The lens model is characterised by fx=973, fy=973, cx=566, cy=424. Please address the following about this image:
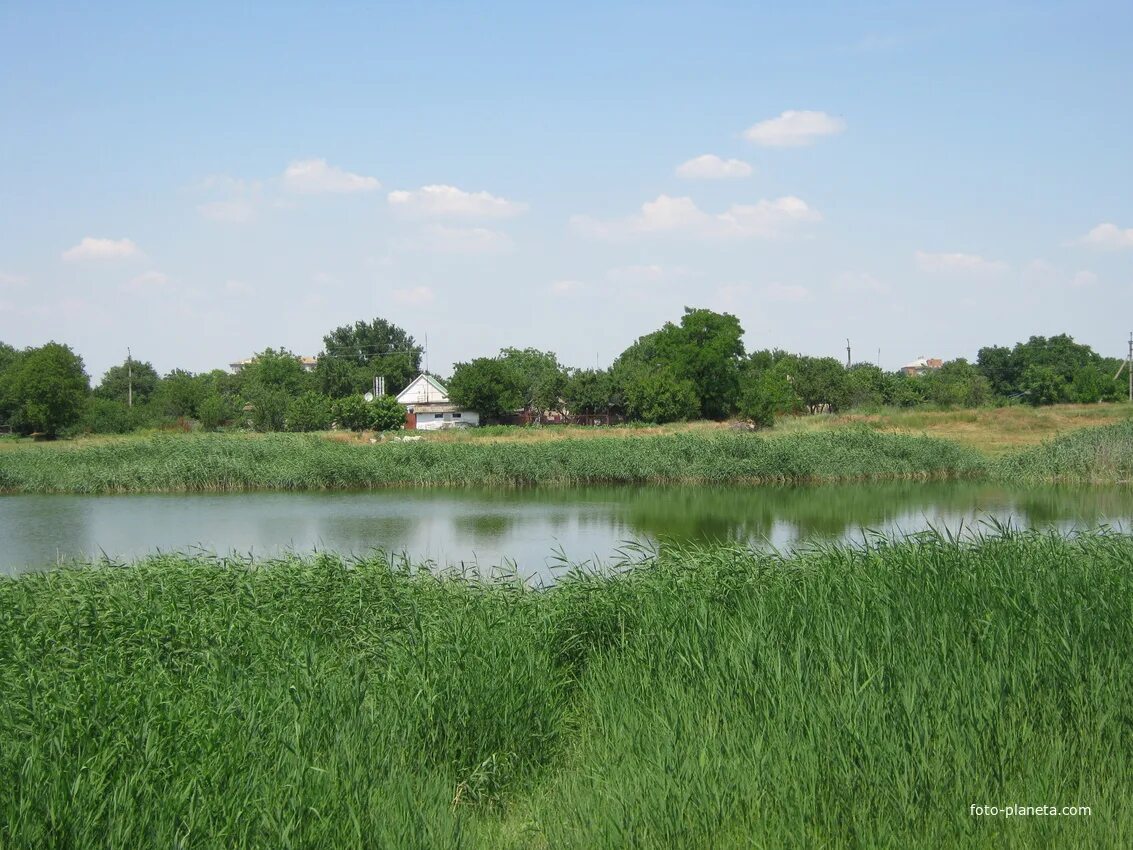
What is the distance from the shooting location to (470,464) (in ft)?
96.0

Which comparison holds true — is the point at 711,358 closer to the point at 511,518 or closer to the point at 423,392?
the point at 423,392

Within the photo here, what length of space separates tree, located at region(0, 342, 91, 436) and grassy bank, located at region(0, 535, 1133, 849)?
145ft

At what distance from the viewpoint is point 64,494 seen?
2680 centimetres

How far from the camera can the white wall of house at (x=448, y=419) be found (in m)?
56.9

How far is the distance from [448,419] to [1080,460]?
1495 inches

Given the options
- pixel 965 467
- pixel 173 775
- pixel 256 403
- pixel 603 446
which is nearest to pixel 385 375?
pixel 256 403

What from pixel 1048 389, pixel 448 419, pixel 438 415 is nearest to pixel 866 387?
pixel 1048 389

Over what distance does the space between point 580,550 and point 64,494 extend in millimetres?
17709

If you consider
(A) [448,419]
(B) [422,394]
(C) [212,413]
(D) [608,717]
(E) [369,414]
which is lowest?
(D) [608,717]

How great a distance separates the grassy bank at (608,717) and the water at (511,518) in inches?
246

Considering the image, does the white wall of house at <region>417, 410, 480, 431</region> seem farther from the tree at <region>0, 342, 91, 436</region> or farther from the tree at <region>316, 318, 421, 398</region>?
the tree at <region>0, 342, 91, 436</region>

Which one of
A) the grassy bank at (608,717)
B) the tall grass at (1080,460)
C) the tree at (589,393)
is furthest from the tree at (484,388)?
A: the grassy bank at (608,717)

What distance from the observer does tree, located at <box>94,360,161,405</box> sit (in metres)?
77.2

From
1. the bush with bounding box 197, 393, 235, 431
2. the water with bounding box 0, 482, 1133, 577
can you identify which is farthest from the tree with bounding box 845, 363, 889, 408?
the bush with bounding box 197, 393, 235, 431
